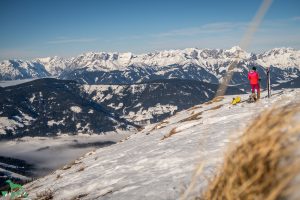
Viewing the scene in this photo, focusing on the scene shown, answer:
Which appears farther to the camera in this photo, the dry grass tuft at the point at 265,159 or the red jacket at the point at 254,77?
the red jacket at the point at 254,77

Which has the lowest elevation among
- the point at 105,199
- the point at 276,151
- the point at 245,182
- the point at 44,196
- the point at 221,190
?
the point at 44,196

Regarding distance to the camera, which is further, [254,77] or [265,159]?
[254,77]

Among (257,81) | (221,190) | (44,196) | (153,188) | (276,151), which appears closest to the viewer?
(276,151)

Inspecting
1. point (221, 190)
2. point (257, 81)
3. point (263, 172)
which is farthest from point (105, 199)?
point (257, 81)

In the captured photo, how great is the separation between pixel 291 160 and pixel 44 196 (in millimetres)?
10284

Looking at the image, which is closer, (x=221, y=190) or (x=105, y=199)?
(x=221, y=190)

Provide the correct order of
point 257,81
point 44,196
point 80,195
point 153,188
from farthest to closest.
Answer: point 257,81
point 44,196
point 80,195
point 153,188

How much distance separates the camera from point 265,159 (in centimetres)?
295

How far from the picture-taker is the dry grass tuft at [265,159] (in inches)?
106

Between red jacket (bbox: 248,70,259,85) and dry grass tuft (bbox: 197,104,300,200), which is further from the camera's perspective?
red jacket (bbox: 248,70,259,85)

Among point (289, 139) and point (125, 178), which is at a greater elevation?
point (289, 139)

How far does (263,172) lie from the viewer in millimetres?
2881

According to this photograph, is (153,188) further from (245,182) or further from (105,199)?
(245,182)

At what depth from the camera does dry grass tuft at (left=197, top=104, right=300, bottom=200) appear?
2.69 metres
